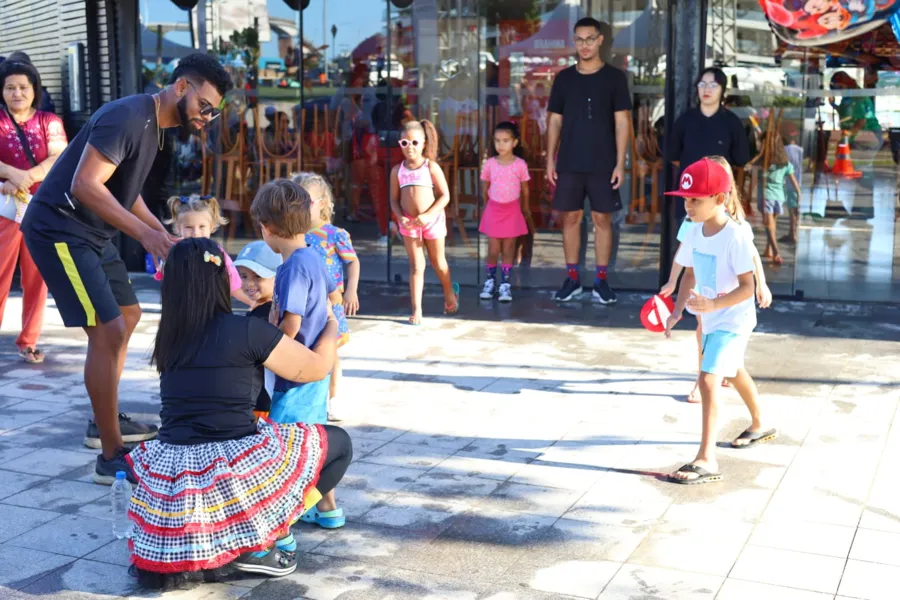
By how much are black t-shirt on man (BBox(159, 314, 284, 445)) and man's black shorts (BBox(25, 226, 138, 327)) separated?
1.34m

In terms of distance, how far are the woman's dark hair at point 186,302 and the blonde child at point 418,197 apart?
445 cm

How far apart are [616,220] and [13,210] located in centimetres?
496

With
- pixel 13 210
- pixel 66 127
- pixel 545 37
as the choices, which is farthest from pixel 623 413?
pixel 66 127

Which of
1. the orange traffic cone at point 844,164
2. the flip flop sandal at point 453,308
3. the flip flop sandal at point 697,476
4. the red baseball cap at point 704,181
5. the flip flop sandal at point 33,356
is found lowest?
the flip flop sandal at point 697,476

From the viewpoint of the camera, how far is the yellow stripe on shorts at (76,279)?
506cm

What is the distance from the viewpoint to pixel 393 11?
10109 mm

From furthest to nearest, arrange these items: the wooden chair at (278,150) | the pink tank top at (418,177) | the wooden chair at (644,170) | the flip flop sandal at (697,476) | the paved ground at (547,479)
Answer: the wooden chair at (278,150), the wooden chair at (644,170), the pink tank top at (418,177), the flip flop sandal at (697,476), the paved ground at (547,479)

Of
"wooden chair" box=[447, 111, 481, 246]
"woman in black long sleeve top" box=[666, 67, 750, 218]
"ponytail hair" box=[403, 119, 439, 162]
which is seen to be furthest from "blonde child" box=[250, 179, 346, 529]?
"wooden chair" box=[447, 111, 481, 246]

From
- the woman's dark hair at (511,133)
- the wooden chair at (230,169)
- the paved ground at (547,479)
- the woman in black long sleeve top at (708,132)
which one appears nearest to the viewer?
the paved ground at (547,479)

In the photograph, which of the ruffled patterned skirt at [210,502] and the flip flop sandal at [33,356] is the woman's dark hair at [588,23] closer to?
the flip flop sandal at [33,356]

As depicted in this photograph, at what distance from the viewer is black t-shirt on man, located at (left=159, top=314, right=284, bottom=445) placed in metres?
3.86

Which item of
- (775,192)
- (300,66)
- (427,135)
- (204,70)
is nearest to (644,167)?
(775,192)

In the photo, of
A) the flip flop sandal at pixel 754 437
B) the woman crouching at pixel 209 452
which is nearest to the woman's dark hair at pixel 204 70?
the woman crouching at pixel 209 452

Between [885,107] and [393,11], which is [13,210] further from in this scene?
[885,107]
